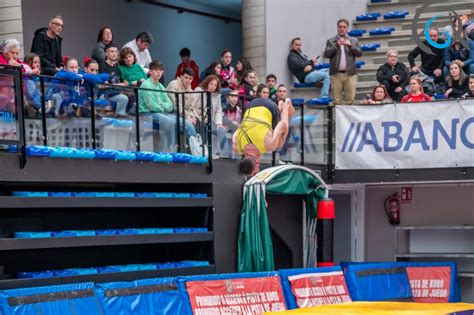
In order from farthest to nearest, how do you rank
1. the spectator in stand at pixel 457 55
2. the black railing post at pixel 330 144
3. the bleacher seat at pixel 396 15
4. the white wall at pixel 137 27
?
1. the bleacher seat at pixel 396 15
2. the white wall at pixel 137 27
3. the spectator in stand at pixel 457 55
4. the black railing post at pixel 330 144

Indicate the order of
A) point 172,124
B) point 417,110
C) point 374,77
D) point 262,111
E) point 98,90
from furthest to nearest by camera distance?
point 374,77, point 417,110, point 262,111, point 172,124, point 98,90

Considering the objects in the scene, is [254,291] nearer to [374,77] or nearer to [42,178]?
[42,178]

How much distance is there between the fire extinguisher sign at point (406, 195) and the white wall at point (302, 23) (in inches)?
173

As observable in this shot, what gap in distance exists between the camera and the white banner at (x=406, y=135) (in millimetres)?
18375

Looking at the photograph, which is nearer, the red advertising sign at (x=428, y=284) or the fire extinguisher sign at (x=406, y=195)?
the red advertising sign at (x=428, y=284)

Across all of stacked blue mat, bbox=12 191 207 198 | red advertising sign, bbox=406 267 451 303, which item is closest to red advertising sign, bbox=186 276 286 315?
stacked blue mat, bbox=12 191 207 198

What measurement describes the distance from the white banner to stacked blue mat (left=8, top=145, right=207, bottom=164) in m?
3.98

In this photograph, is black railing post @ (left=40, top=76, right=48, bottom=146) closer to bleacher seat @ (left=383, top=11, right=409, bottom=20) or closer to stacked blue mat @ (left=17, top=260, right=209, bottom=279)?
stacked blue mat @ (left=17, top=260, right=209, bottom=279)

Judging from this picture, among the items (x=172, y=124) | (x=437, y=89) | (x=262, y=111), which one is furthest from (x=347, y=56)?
(x=172, y=124)

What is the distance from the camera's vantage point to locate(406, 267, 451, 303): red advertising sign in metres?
19.3

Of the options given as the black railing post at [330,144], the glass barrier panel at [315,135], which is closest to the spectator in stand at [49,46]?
the glass barrier panel at [315,135]

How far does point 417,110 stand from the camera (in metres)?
18.6

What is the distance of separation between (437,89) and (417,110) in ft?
9.49

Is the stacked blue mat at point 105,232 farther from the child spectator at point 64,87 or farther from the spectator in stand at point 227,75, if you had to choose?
the spectator in stand at point 227,75
